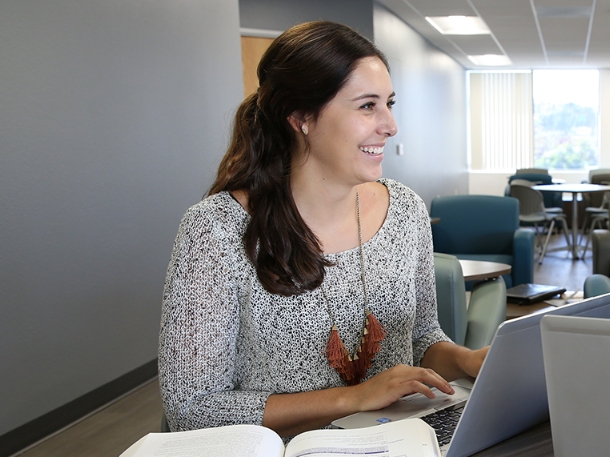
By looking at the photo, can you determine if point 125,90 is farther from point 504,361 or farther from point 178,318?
point 504,361

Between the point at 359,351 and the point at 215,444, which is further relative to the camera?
the point at 359,351

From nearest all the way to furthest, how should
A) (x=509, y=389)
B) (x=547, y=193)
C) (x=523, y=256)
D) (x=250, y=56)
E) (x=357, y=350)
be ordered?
(x=509, y=389), (x=357, y=350), (x=523, y=256), (x=250, y=56), (x=547, y=193)

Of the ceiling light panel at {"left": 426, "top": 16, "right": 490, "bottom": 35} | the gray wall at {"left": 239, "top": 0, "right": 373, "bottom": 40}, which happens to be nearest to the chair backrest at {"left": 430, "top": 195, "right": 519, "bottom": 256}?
the gray wall at {"left": 239, "top": 0, "right": 373, "bottom": 40}

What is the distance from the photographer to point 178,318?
4.18 feet

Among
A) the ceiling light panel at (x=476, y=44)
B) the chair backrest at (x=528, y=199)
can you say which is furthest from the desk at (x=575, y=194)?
the ceiling light panel at (x=476, y=44)

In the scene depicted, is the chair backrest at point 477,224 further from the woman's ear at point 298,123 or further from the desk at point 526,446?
the desk at point 526,446

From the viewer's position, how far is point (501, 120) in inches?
545

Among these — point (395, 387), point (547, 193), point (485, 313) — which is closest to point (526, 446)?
point (395, 387)

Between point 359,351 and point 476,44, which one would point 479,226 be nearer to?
point 359,351

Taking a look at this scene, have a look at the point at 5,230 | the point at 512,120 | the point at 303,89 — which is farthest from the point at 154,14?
the point at 512,120

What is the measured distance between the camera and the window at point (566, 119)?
13438 millimetres

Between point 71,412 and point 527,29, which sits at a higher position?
point 527,29

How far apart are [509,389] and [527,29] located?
27.4ft

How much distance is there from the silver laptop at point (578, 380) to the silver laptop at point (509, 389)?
0.06m
